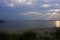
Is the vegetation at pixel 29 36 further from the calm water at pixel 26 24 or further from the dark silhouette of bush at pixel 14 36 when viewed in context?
the calm water at pixel 26 24

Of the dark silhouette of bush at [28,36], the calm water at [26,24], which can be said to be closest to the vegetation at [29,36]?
the dark silhouette of bush at [28,36]

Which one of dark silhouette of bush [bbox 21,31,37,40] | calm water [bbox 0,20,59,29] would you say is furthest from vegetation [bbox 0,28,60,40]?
calm water [bbox 0,20,59,29]

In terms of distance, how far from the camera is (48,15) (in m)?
10.1

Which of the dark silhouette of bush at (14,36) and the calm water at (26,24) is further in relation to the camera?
the calm water at (26,24)

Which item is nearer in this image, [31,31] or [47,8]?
[31,31]

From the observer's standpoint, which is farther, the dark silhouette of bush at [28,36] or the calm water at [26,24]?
the calm water at [26,24]

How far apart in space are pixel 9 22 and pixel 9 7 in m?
0.71

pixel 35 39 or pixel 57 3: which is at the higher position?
pixel 57 3

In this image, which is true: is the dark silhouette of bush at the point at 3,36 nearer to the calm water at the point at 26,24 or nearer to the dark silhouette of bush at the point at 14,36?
the dark silhouette of bush at the point at 14,36

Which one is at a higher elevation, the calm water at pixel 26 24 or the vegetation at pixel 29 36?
the calm water at pixel 26 24

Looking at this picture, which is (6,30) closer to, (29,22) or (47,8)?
(29,22)

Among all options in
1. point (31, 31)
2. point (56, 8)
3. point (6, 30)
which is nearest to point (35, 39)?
point (31, 31)

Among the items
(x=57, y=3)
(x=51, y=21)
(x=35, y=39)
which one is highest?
(x=57, y=3)

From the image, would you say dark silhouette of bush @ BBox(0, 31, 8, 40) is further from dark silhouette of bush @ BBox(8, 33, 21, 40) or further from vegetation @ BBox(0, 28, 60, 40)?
dark silhouette of bush @ BBox(8, 33, 21, 40)
